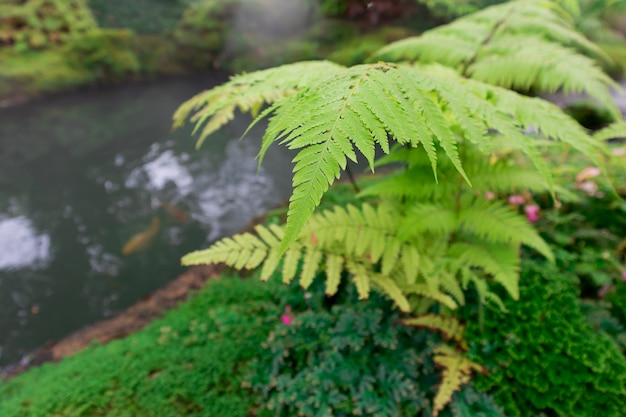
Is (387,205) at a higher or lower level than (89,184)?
higher

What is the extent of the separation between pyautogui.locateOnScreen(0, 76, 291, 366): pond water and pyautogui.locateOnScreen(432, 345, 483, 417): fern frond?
3493mm

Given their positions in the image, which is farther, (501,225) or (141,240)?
(141,240)

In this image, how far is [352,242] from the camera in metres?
1.52

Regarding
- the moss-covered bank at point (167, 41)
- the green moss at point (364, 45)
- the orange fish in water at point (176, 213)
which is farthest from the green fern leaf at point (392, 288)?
the moss-covered bank at point (167, 41)

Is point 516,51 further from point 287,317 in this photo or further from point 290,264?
point 287,317

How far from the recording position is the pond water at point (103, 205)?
4.06m

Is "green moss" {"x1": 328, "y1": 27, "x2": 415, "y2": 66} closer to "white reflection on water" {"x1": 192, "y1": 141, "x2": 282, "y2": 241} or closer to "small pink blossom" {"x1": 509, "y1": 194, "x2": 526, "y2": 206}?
"white reflection on water" {"x1": 192, "y1": 141, "x2": 282, "y2": 241}

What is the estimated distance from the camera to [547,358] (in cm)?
149

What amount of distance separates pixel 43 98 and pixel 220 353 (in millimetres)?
11900

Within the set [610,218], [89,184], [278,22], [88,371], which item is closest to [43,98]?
[89,184]

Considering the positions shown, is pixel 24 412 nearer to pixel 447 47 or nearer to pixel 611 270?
pixel 447 47

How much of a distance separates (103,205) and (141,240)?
1.47 metres

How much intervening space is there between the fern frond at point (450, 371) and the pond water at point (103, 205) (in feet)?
11.5

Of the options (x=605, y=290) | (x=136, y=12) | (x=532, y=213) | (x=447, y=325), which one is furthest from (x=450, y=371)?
(x=136, y=12)
